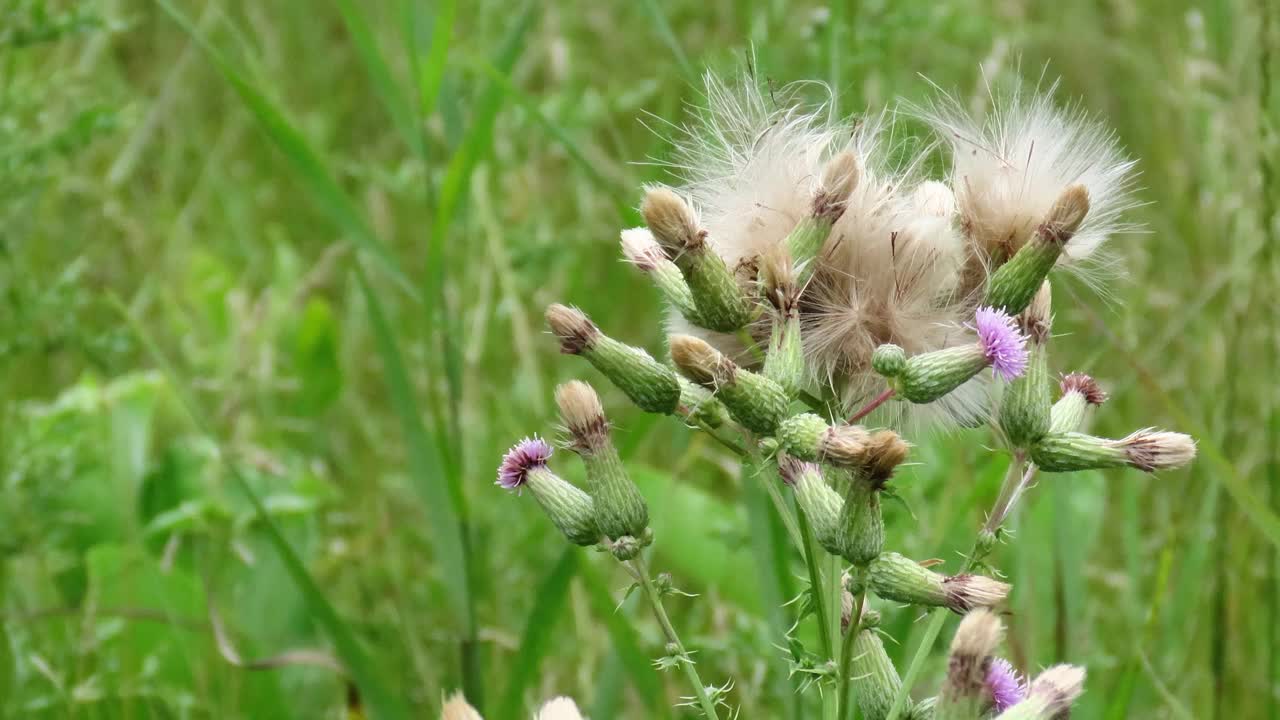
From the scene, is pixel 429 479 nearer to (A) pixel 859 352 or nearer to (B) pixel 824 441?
(A) pixel 859 352

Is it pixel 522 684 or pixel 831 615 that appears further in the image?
pixel 522 684

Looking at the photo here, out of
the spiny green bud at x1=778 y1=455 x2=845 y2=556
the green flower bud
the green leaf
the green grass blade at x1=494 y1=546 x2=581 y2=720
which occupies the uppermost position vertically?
the green flower bud

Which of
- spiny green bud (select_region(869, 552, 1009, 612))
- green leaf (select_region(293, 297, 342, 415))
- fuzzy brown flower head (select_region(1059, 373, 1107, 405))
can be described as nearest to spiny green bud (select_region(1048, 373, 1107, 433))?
fuzzy brown flower head (select_region(1059, 373, 1107, 405))

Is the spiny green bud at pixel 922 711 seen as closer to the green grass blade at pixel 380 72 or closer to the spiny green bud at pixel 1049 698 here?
the spiny green bud at pixel 1049 698

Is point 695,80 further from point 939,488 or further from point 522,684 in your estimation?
point 939,488

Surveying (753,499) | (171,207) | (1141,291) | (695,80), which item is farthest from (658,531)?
(171,207)

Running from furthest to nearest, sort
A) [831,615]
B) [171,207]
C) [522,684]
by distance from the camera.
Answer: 1. [171,207]
2. [522,684]
3. [831,615]

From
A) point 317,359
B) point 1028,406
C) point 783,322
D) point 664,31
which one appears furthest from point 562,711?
point 317,359

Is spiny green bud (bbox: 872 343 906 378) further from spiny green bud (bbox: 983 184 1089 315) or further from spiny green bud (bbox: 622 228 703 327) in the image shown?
spiny green bud (bbox: 622 228 703 327)
